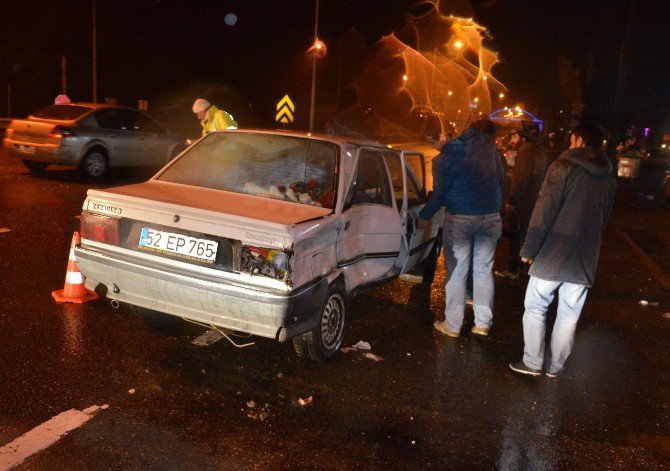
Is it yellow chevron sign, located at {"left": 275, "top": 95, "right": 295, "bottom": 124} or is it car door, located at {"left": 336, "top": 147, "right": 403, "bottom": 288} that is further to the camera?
yellow chevron sign, located at {"left": 275, "top": 95, "right": 295, "bottom": 124}

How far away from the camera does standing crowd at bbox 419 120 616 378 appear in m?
4.29

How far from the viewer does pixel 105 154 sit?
12.8m

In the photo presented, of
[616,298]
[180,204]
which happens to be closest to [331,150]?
[180,204]

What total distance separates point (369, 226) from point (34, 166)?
10.2m

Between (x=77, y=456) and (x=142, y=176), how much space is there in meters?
11.8

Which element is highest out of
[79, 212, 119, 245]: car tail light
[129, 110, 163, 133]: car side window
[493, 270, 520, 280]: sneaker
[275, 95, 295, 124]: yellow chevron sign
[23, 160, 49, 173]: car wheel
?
[275, 95, 295, 124]: yellow chevron sign

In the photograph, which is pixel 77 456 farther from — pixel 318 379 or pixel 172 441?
pixel 318 379

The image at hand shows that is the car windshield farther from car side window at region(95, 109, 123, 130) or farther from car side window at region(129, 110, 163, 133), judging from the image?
car side window at region(129, 110, 163, 133)

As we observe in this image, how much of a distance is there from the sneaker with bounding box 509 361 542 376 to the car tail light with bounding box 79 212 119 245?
118 inches

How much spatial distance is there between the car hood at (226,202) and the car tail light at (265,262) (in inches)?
7.4

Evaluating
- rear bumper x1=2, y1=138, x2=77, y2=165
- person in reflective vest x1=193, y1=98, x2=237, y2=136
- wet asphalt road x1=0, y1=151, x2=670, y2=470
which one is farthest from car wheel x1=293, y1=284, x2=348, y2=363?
rear bumper x1=2, y1=138, x2=77, y2=165

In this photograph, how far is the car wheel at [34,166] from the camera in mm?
12648

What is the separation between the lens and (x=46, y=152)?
38.9ft

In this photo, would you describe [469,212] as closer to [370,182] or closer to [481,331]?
[370,182]
